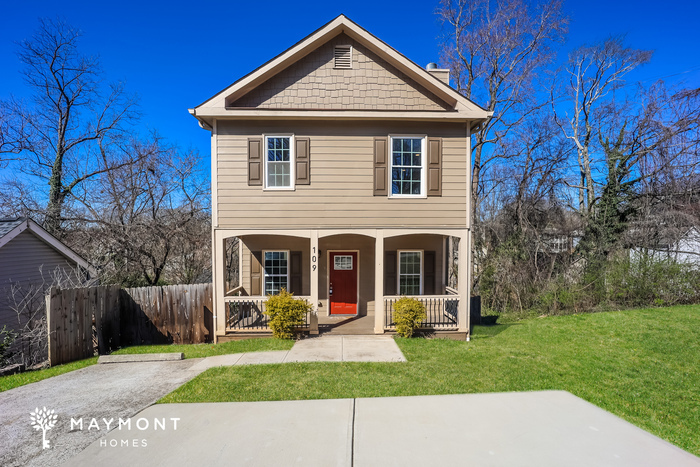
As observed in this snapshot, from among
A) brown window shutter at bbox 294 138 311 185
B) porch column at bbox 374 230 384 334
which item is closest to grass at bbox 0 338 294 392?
porch column at bbox 374 230 384 334

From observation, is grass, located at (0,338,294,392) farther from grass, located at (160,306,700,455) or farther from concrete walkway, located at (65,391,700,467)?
concrete walkway, located at (65,391,700,467)

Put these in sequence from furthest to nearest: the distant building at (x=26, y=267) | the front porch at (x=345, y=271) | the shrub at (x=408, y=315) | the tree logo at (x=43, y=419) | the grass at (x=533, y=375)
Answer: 1. the front porch at (x=345, y=271)
2. the shrub at (x=408, y=315)
3. the distant building at (x=26, y=267)
4. the grass at (x=533, y=375)
5. the tree logo at (x=43, y=419)

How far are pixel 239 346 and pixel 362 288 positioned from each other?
14.3 ft

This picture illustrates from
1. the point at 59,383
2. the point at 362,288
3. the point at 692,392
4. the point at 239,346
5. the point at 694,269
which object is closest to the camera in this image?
the point at 692,392

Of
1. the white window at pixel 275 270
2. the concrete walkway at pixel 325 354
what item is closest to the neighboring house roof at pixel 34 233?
the white window at pixel 275 270

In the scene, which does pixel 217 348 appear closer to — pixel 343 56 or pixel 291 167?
pixel 291 167

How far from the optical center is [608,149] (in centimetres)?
1524

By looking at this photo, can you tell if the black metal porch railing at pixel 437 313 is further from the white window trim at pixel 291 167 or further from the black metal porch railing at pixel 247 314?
the white window trim at pixel 291 167

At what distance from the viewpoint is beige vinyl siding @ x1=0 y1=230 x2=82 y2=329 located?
868 centimetres

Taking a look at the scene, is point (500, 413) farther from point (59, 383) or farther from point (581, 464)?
point (59, 383)

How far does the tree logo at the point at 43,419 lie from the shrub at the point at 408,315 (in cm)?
687

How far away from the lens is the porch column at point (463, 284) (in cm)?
923

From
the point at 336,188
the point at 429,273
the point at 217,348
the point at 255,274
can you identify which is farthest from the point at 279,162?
the point at 429,273

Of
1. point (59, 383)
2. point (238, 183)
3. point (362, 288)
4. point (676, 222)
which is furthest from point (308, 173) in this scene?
point (676, 222)
